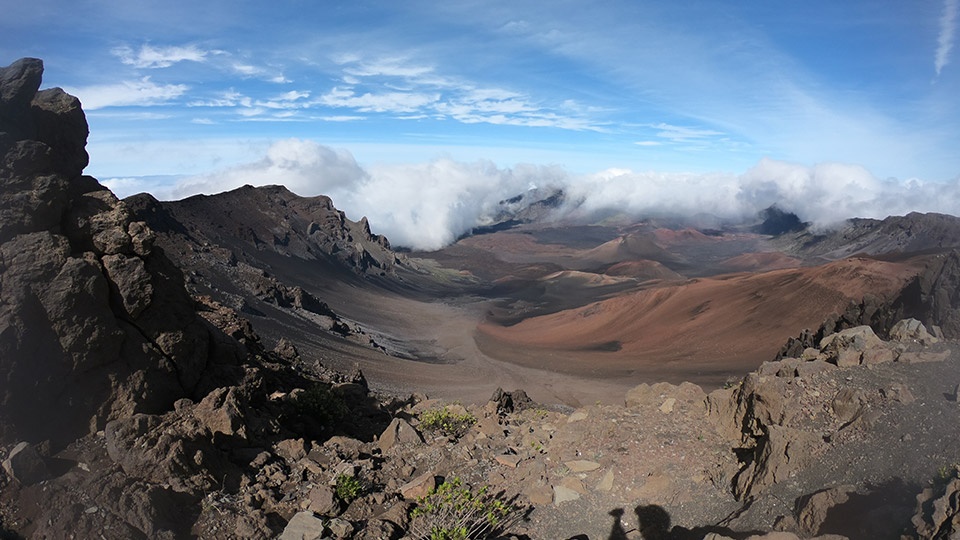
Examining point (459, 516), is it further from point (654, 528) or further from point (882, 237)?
point (882, 237)

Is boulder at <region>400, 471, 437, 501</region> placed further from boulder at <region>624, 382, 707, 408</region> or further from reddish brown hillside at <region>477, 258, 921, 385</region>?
reddish brown hillside at <region>477, 258, 921, 385</region>

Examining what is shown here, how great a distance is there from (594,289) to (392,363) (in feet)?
120

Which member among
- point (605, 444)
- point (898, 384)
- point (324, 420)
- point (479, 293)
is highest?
point (898, 384)

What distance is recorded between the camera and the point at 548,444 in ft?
29.1

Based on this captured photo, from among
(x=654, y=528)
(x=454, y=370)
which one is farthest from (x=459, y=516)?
(x=454, y=370)

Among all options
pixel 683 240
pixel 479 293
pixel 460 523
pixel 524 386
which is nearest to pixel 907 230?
pixel 683 240

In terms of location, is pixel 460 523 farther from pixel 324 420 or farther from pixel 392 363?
pixel 392 363

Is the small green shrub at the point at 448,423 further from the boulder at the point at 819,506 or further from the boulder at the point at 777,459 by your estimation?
the boulder at the point at 819,506

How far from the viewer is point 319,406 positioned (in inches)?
417

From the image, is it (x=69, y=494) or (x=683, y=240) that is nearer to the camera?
(x=69, y=494)

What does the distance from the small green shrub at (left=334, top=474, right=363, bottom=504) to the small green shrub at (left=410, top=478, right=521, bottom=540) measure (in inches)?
30.4

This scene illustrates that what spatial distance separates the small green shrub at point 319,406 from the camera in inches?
413

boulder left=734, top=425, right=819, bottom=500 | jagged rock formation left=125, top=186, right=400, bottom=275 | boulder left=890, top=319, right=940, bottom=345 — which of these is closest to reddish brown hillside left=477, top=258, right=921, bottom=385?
boulder left=890, top=319, right=940, bottom=345

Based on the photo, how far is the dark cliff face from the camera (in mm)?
6801
